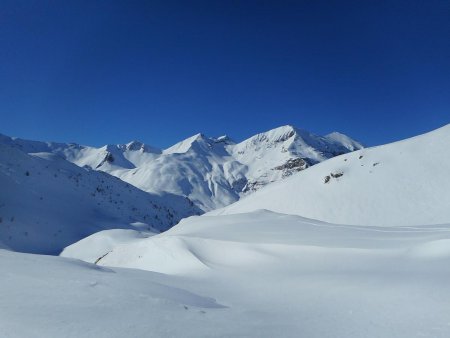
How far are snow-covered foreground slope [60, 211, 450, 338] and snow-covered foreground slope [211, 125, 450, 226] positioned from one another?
15.0 metres

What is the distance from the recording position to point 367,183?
2905 centimetres

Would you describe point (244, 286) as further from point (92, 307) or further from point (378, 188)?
point (378, 188)

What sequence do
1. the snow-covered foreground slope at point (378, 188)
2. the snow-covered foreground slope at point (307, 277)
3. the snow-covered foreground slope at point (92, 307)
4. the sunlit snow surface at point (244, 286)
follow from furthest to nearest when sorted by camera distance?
the snow-covered foreground slope at point (378, 188) → the snow-covered foreground slope at point (307, 277) → the sunlit snow surface at point (244, 286) → the snow-covered foreground slope at point (92, 307)

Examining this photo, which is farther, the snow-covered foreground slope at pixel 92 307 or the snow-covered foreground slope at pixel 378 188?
the snow-covered foreground slope at pixel 378 188

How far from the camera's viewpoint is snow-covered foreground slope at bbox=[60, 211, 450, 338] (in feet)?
13.2

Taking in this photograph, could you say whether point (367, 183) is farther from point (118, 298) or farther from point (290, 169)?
point (290, 169)

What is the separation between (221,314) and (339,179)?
92.8 feet

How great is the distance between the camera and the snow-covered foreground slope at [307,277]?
401cm

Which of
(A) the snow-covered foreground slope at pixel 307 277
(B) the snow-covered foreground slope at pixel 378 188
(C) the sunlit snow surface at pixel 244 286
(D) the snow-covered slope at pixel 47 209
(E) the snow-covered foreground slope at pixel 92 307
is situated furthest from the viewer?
(B) the snow-covered foreground slope at pixel 378 188

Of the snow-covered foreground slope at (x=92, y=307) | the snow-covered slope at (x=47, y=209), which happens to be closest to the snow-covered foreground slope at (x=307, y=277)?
the snow-covered foreground slope at (x=92, y=307)

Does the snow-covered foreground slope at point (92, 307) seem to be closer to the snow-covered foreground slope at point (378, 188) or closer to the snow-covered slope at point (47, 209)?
the snow-covered slope at point (47, 209)

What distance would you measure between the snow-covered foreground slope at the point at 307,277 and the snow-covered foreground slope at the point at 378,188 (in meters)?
15.0

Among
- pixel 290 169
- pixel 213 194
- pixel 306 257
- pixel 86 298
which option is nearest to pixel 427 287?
pixel 306 257

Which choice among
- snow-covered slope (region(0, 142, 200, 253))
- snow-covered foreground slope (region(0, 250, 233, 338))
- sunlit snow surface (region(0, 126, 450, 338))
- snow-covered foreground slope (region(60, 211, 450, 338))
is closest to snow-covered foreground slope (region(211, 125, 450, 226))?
snow-covered slope (region(0, 142, 200, 253))
